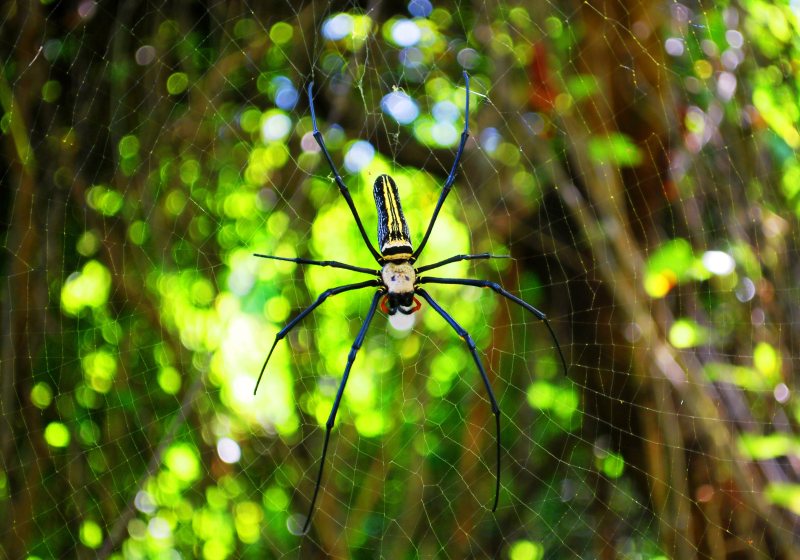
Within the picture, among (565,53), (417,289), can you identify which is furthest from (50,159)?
(565,53)

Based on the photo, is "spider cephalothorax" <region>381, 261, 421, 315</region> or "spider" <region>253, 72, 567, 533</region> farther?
"spider cephalothorax" <region>381, 261, 421, 315</region>

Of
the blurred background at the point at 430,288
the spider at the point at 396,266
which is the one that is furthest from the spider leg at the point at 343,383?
the blurred background at the point at 430,288

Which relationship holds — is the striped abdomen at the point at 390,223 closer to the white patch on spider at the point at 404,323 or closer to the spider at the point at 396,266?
the spider at the point at 396,266

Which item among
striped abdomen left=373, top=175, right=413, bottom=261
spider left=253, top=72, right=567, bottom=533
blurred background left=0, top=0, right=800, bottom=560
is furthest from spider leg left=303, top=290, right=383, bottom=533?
blurred background left=0, top=0, right=800, bottom=560

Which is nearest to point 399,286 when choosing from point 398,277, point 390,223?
point 398,277

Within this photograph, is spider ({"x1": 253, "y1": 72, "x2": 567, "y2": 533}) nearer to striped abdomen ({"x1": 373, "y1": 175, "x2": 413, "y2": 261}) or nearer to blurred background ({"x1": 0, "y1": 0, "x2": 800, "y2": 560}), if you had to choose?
striped abdomen ({"x1": 373, "y1": 175, "x2": 413, "y2": 261})

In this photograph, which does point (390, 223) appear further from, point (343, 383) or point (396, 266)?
point (343, 383)
